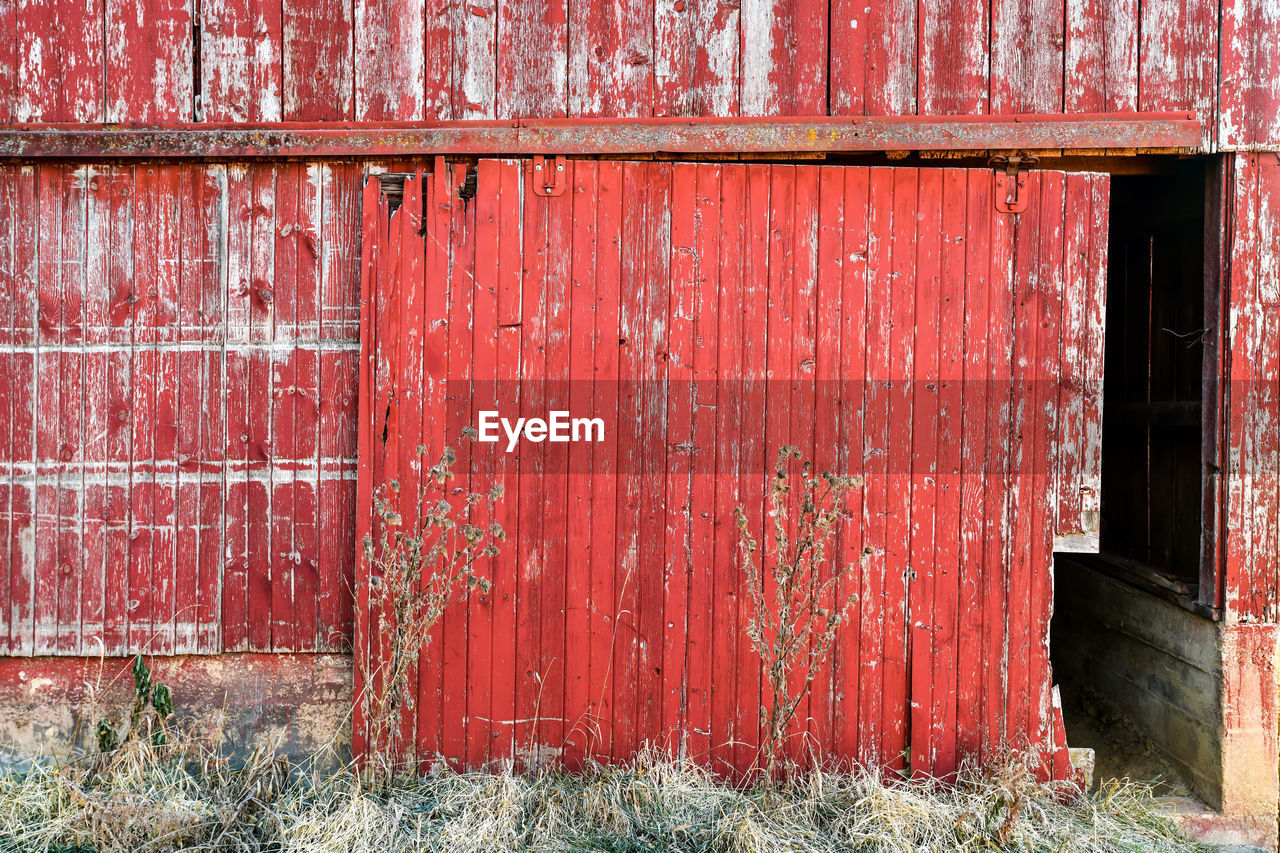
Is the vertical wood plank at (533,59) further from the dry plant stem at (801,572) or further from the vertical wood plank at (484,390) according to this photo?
the dry plant stem at (801,572)

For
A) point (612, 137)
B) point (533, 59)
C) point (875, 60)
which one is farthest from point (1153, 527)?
point (533, 59)

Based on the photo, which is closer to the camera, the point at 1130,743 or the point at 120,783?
the point at 120,783

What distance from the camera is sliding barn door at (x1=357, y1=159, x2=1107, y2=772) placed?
3.32 metres

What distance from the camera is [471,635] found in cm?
331

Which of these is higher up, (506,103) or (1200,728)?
(506,103)

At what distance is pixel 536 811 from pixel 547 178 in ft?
8.79

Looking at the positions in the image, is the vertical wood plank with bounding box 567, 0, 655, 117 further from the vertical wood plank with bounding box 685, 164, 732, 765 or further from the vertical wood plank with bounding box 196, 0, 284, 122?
the vertical wood plank with bounding box 196, 0, 284, 122

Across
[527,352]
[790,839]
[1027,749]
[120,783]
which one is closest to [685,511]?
[527,352]

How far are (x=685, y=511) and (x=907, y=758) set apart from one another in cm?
146

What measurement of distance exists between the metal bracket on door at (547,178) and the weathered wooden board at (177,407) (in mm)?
832

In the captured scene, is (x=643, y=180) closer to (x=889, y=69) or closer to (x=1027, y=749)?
(x=889, y=69)

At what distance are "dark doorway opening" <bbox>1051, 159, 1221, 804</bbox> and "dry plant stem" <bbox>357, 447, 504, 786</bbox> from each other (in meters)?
3.24

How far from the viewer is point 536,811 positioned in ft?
10.1

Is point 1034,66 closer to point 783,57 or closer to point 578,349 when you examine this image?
point 783,57
